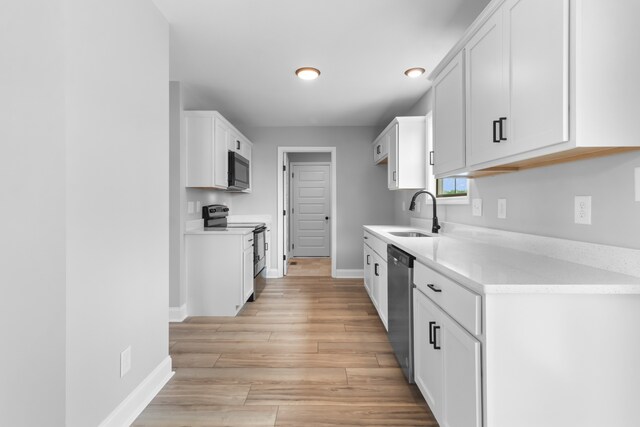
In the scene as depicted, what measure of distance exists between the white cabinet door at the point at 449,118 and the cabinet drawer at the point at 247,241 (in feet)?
6.81

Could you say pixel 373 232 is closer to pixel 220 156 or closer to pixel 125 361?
pixel 220 156

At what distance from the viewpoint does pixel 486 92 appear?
1631 millimetres

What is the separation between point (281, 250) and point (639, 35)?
14.7ft

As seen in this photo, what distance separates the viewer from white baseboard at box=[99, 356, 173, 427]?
5.23 ft

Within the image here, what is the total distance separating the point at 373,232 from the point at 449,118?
1475 millimetres

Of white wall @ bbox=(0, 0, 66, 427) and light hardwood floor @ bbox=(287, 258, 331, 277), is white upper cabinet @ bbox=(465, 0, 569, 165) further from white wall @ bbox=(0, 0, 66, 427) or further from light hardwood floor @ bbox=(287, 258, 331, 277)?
light hardwood floor @ bbox=(287, 258, 331, 277)

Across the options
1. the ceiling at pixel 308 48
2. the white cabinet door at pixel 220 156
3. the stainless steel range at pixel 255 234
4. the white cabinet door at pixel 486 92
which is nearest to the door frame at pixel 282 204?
the stainless steel range at pixel 255 234

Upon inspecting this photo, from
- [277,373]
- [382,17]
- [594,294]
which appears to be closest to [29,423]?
[277,373]

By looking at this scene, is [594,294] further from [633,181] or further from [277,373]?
[277,373]

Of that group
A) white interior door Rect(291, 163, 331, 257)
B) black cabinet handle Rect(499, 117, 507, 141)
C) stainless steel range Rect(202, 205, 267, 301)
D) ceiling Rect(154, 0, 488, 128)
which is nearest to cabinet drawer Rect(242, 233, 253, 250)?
stainless steel range Rect(202, 205, 267, 301)

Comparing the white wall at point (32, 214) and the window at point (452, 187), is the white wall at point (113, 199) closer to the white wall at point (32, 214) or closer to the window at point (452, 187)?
the white wall at point (32, 214)

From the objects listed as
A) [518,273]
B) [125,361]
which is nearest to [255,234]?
[125,361]

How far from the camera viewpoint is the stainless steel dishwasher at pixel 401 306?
1969mm

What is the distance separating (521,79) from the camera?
1.36 meters
